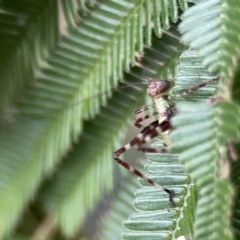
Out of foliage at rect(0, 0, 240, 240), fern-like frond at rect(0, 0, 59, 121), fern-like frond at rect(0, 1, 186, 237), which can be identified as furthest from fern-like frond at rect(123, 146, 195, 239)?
fern-like frond at rect(0, 0, 59, 121)

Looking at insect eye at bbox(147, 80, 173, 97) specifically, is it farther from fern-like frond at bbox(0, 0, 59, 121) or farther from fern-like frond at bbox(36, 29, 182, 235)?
fern-like frond at bbox(0, 0, 59, 121)

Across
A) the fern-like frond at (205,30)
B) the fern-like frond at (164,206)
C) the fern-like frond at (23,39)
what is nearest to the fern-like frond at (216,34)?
the fern-like frond at (205,30)

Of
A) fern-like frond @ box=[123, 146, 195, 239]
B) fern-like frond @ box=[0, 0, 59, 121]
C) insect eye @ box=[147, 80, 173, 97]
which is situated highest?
fern-like frond @ box=[0, 0, 59, 121]

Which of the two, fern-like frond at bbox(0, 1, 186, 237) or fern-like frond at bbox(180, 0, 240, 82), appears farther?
fern-like frond at bbox(0, 1, 186, 237)

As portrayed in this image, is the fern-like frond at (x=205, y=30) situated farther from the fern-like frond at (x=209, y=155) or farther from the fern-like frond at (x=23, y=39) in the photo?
the fern-like frond at (x=23, y=39)

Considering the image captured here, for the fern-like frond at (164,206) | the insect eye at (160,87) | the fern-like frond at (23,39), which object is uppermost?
the fern-like frond at (23,39)

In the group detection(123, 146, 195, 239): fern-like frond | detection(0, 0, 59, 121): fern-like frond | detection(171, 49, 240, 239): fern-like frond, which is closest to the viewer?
detection(171, 49, 240, 239): fern-like frond

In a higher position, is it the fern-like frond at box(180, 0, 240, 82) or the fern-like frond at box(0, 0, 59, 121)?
the fern-like frond at box(0, 0, 59, 121)

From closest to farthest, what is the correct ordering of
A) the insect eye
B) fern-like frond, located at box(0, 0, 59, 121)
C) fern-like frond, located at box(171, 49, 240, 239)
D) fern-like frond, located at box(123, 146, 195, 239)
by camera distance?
1. fern-like frond, located at box(171, 49, 240, 239)
2. fern-like frond, located at box(123, 146, 195, 239)
3. the insect eye
4. fern-like frond, located at box(0, 0, 59, 121)

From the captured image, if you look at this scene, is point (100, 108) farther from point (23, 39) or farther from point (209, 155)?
point (209, 155)

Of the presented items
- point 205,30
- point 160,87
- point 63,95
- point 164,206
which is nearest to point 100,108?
point 63,95
